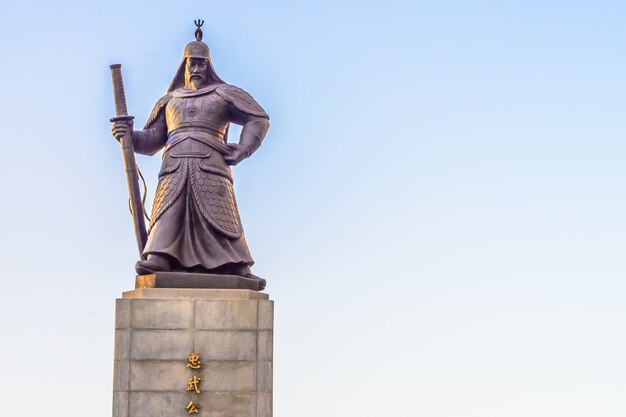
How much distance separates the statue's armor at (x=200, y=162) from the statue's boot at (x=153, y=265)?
1.78 feet

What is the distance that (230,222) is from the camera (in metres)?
12.0

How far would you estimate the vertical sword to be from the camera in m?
12.3

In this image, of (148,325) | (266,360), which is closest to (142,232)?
(148,325)

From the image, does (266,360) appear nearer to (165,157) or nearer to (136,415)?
(136,415)

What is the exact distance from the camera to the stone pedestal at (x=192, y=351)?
11.1 m

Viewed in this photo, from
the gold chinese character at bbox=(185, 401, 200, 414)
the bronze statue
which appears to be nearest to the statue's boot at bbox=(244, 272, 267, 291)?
the bronze statue

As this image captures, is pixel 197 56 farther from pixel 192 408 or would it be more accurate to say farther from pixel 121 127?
pixel 192 408

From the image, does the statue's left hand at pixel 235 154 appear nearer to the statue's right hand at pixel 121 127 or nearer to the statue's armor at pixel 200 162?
the statue's armor at pixel 200 162

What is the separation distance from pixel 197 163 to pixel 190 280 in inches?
55.1

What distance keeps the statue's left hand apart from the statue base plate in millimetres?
1451

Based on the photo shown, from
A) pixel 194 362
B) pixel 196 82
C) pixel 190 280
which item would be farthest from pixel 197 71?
pixel 194 362

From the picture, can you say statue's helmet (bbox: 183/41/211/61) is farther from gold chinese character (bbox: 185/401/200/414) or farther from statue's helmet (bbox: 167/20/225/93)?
gold chinese character (bbox: 185/401/200/414)

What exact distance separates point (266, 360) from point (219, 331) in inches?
23.4

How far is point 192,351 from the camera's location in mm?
11258
